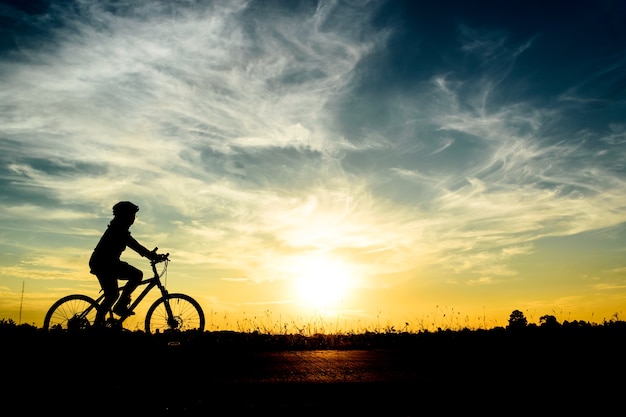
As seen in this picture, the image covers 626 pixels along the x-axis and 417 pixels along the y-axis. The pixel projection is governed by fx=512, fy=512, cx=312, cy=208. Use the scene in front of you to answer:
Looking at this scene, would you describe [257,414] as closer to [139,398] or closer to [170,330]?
[139,398]

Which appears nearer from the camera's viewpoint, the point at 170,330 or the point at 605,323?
the point at 170,330

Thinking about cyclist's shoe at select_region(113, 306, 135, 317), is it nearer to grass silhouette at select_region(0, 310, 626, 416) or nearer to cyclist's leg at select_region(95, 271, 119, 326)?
cyclist's leg at select_region(95, 271, 119, 326)

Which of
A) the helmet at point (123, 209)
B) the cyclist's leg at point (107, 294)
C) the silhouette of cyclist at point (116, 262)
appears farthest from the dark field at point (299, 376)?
the helmet at point (123, 209)

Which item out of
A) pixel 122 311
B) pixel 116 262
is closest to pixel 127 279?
pixel 116 262

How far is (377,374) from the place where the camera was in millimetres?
8125

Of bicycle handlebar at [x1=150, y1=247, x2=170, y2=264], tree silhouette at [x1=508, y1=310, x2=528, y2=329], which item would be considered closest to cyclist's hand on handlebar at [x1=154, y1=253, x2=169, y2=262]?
bicycle handlebar at [x1=150, y1=247, x2=170, y2=264]

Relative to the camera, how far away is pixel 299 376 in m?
7.84

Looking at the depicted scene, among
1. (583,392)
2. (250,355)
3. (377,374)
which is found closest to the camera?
(583,392)

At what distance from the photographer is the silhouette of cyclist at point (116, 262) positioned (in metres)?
10.8

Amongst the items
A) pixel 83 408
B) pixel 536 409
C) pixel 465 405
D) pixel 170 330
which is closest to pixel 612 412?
pixel 536 409

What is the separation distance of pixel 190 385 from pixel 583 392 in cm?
525

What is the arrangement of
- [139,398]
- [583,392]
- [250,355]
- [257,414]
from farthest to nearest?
[250,355], [583,392], [139,398], [257,414]

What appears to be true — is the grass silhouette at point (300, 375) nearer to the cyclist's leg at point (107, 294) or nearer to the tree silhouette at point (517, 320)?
the cyclist's leg at point (107, 294)

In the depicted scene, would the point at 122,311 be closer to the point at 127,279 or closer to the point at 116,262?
the point at 127,279
